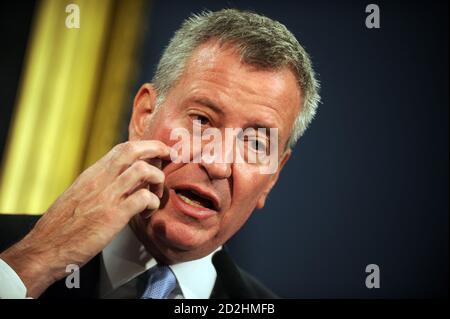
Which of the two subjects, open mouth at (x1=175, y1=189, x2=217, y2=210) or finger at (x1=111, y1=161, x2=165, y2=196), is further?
open mouth at (x1=175, y1=189, x2=217, y2=210)

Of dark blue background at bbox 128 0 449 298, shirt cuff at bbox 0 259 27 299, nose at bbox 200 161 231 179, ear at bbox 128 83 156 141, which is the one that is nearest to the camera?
shirt cuff at bbox 0 259 27 299

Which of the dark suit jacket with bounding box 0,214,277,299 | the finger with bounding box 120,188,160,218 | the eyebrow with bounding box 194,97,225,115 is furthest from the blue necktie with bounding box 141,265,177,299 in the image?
the eyebrow with bounding box 194,97,225,115

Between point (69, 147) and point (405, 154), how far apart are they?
932mm

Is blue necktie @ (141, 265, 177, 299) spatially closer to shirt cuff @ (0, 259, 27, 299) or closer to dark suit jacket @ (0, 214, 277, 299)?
dark suit jacket @ (0, 214, 277, 299)

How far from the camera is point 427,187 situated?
150 cm

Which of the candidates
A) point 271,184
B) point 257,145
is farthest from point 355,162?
point 257,145

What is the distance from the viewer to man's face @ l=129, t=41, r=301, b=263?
3.51 ft

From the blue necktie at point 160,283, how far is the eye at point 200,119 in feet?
1.07

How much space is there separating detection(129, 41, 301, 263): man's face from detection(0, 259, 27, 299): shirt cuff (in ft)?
0.93

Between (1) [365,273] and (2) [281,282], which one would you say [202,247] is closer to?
(2) [281,282]

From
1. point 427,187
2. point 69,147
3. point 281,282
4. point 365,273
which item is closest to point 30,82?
point 69,147

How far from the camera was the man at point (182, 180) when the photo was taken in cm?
96

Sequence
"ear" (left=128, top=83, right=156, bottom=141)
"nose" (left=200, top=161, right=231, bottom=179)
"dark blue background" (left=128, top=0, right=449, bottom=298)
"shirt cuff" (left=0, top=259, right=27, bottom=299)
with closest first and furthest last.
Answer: "shirt cuff" (left=0, top=259, right=27, bottom=299) < "nose" (left=200, top=161, right=231, bottom=179) < "ear" (left=128, top=83, right=156, bottom=141) < "dark blue background" (left=128, top=0, right=449, bottom=298)

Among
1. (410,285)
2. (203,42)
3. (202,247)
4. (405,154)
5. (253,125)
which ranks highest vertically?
(203,42)
